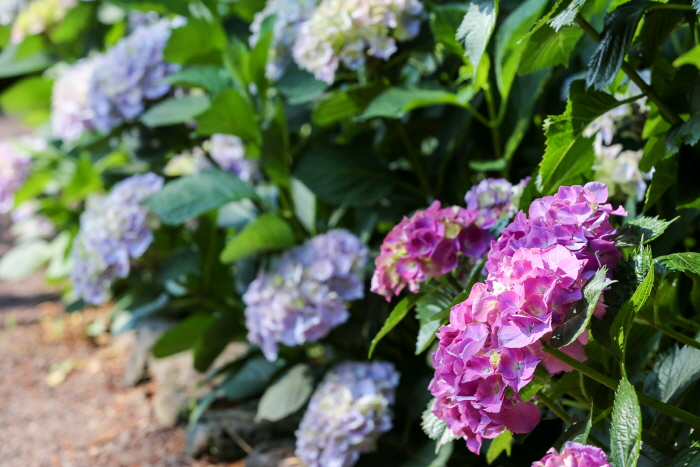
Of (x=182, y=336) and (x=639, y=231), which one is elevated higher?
(x=639, y=231)

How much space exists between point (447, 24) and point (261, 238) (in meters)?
0.61

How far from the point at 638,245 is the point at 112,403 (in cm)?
216

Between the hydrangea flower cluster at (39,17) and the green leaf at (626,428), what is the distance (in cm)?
256

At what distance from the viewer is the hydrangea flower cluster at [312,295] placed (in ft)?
4.70

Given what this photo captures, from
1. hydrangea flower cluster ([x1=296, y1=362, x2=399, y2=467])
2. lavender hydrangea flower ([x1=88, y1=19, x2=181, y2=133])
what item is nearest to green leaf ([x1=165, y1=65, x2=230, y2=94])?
lavender hydrangea flower ([x1=88, y1=19, x2=181, y2=133])

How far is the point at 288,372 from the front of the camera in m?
1.65

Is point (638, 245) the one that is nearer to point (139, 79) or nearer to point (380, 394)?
point (380, 394)

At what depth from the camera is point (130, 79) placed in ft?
6.31

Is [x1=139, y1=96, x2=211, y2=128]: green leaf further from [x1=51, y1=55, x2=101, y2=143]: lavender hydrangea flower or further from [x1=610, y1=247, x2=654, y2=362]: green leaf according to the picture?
[x1=610, y1=247, x2=654, y2=362]: green leaf

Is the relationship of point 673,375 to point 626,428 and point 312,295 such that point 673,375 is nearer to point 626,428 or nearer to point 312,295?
point 626,428

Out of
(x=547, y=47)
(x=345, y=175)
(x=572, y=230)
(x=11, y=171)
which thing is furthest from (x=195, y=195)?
(x=11, y=171)

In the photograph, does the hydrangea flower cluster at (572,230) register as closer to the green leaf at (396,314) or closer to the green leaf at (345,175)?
the green leaf at (396,314)

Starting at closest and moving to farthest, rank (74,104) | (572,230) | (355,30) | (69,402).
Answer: (572,230)
(355,30)
(74,104)
(69,402)

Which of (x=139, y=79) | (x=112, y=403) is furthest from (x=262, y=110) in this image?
(x=112, y=403)
